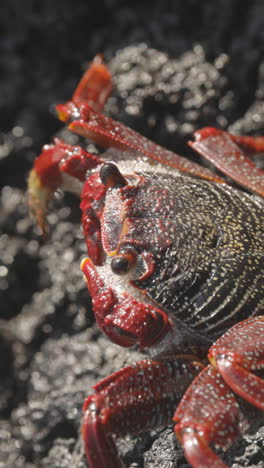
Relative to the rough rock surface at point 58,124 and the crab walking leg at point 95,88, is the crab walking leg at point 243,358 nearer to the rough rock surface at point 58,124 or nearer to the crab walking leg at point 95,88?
the rough rock surface at point 58,124

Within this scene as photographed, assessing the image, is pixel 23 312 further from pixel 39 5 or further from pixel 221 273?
pixel 39 5

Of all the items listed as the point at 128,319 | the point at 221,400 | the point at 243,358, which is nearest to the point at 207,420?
the point at 221,400

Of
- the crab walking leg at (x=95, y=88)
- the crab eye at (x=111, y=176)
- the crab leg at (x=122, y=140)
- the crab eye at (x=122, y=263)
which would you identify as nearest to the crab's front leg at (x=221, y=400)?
the crab eye at (x=122, y=263)

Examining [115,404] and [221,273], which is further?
[221,273]

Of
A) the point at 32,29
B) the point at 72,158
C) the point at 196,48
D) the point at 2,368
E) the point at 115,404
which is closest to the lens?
the point at 115,404

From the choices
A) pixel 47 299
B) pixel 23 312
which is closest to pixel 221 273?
pixel 47 299

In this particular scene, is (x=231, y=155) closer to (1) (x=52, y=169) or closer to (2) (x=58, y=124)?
(1) (x=52, y=169)

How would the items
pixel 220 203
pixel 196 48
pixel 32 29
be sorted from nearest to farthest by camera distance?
pixel 220 203 < pixel 196 48 < pixel 32 29
